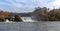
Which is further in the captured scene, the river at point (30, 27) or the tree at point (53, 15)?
the tree at point (53, 15)

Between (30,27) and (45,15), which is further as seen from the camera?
(45,15)

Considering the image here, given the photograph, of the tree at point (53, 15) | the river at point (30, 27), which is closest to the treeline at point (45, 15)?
the tree at point (53, 15)

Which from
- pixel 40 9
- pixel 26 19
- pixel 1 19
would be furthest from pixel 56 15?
pixel 1 19

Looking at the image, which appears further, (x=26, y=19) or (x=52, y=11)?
(x=52, y=11)

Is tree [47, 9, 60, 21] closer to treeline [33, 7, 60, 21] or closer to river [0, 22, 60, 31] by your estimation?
treeline [33, 7, 60, 21]

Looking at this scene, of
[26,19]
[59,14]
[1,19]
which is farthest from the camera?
[59,14]

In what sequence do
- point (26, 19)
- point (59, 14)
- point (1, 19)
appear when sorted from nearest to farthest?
1. point (1, 19)
2. point (26, 19)
3. point (59, 14)

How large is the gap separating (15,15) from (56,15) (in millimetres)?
13346

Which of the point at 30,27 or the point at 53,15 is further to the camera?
the point at 53,15

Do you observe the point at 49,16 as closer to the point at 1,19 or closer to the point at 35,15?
the point at 35,15

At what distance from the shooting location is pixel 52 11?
193 feet

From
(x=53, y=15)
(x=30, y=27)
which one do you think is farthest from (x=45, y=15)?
(x=30, y=27)

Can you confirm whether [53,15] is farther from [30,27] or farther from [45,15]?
[30,27]

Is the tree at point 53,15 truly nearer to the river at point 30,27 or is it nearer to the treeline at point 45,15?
the treeline at point 45,15
